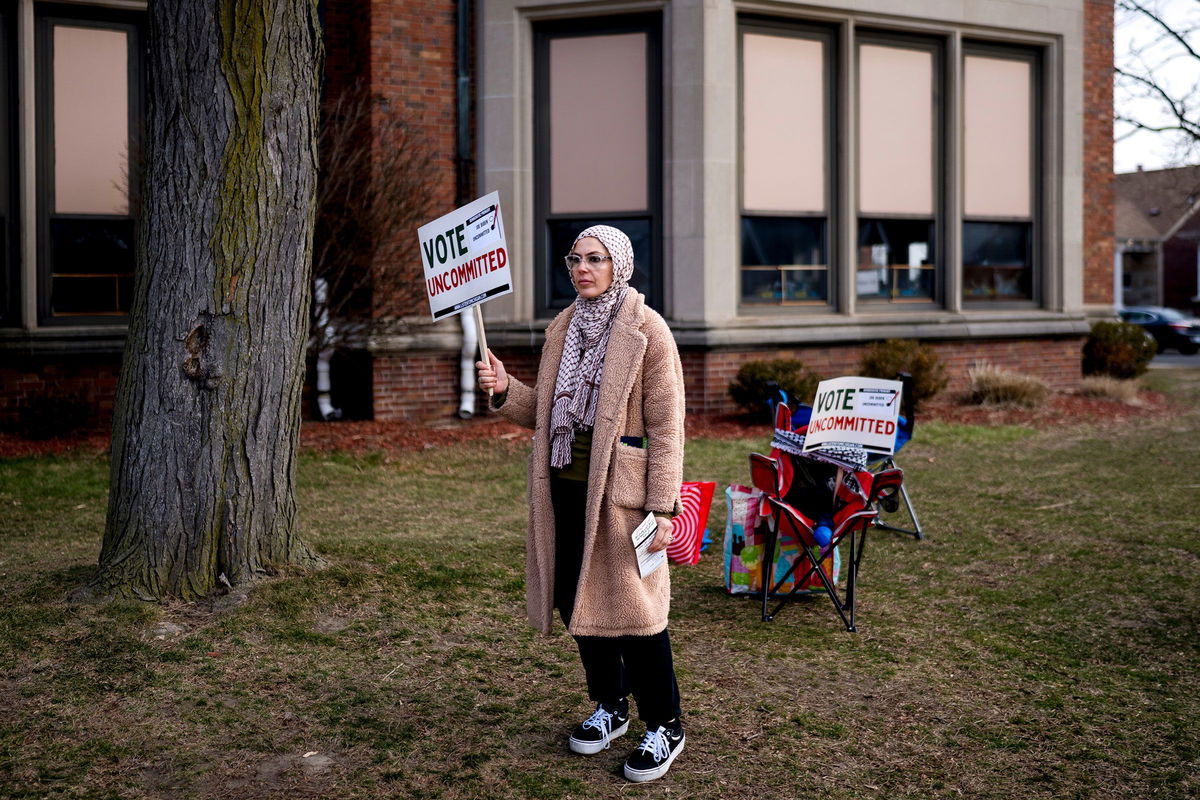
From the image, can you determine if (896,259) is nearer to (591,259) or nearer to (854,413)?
(854,413)

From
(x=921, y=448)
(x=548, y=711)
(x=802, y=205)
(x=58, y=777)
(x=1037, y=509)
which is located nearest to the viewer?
(x=58, y=777)

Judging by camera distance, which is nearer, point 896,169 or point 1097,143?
point 896,169

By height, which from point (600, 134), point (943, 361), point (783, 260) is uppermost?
point (600, 134)

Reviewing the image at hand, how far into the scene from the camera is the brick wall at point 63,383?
11328mm

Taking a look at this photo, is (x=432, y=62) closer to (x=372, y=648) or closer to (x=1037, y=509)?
(x=1037, y=509)

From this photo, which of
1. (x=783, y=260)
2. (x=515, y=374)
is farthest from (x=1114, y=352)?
(x=515, y=374)

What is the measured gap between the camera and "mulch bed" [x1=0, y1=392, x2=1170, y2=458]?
10695 millimetres

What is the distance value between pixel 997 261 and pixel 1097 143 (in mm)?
2710

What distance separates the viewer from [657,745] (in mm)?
4004

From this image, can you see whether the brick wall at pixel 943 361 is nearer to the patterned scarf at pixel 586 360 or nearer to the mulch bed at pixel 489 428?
the mulch bed at pixel 489 428

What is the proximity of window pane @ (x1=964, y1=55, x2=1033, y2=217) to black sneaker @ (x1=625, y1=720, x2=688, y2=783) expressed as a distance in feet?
38.2

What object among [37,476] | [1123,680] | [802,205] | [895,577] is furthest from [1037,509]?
[37,476]

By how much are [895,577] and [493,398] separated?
327 centimetres

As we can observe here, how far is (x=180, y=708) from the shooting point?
4.51m
